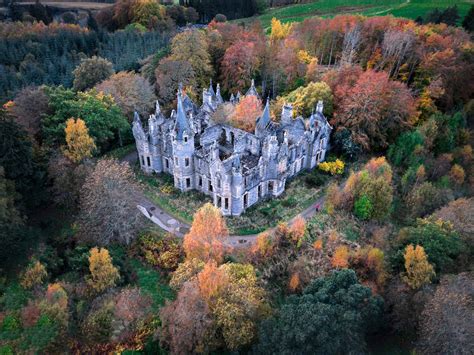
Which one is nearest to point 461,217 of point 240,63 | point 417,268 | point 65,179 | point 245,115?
point 417,268

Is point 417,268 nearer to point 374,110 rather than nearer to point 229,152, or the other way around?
point 229,152

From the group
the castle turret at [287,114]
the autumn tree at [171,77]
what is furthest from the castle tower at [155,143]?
the castle turret at [287,114]

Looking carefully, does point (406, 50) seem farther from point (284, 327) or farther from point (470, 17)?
point (284, 327)

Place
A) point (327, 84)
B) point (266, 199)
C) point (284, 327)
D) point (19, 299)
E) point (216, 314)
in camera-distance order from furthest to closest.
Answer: point (327, 84)
point (266, 199)
point (19, 299)
point (216, 314)
point (284, 327)

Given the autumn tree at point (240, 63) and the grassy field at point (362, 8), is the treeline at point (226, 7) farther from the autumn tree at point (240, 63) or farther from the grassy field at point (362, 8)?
the autumn tree at point (240, 63)

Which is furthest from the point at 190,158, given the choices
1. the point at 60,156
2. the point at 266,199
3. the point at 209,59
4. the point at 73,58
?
the point at 73,58

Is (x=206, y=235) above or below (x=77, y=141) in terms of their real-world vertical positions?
below

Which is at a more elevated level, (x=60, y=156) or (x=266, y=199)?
(x=60, y=156)
